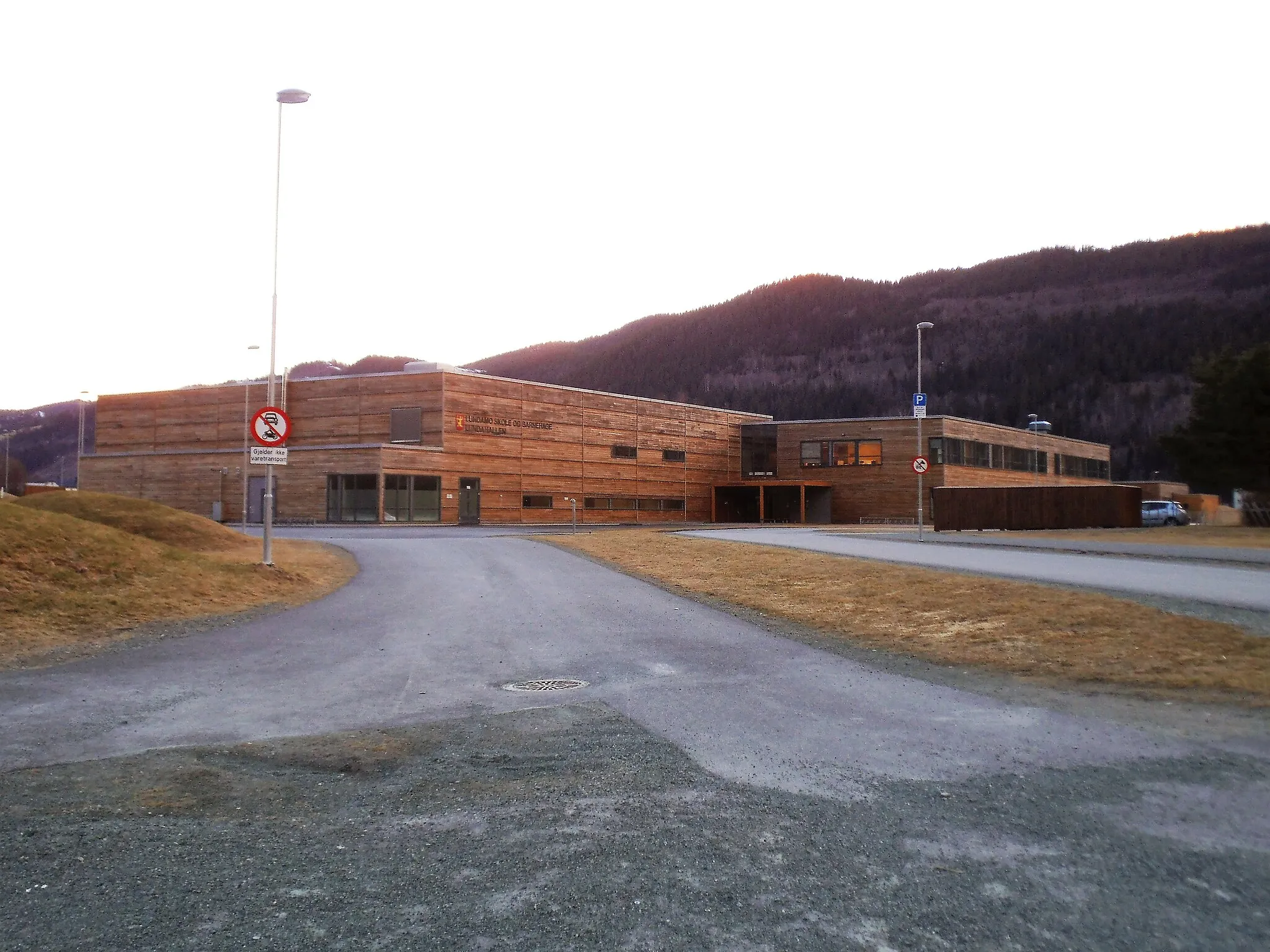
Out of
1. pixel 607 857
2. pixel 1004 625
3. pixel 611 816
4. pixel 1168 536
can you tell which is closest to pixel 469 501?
pixel 1168 536

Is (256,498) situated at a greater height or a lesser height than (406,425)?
lesser

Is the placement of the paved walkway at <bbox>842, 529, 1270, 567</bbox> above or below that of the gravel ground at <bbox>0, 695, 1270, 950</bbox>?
above

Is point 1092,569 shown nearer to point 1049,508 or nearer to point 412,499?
point 1049,508

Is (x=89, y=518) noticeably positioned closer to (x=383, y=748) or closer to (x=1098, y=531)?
(x=383, y=748)

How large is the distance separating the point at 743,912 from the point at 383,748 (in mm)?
3226

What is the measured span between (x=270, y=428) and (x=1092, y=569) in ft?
57.1

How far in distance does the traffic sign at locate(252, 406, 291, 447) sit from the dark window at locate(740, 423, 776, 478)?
5727 centimetres

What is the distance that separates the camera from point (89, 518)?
22328mm

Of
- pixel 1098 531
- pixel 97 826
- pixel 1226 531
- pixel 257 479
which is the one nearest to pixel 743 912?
pixel 97 826

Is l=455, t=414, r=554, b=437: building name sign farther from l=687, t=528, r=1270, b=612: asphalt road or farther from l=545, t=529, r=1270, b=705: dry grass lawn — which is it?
l=545, t=529, r=1270, b=705: dry grass lawn

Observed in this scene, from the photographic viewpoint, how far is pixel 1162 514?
195 ft

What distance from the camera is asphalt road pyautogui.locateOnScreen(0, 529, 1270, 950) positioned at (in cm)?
324

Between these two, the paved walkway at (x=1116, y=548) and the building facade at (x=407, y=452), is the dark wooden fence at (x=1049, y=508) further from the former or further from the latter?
the building facade at (x=407, y=452)

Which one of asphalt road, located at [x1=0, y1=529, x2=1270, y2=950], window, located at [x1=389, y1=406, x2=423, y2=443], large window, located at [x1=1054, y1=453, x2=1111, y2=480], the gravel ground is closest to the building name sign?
window, located at [x1=389, y1=406, x2=423, y2=443]
